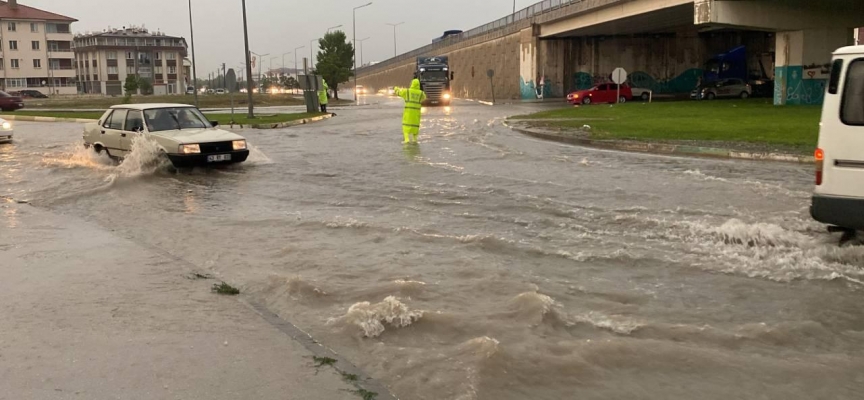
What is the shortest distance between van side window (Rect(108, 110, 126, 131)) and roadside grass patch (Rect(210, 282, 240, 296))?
10.3 m

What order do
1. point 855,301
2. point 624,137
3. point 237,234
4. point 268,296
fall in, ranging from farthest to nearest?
point 624,137, point 237,234, point 268,296, point 855,301

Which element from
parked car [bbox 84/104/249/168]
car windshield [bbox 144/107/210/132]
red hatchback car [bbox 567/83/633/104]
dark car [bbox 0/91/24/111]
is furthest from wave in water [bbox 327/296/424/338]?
dark car [bbox 0/91/24/111]

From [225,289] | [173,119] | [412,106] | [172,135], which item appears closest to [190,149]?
[172,135]

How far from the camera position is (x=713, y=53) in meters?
59.4

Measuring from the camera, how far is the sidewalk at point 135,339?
4.12 metres

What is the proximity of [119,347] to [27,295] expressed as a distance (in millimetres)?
1762

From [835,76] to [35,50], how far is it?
117 metres

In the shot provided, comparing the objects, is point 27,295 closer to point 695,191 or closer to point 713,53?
point 695,191

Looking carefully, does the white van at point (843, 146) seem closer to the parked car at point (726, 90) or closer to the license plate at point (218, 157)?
the license plate at point (218, 157)

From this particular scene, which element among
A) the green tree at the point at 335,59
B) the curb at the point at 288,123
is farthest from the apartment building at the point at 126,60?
the curb at the point at 288,123

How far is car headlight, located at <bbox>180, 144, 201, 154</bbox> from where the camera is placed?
13.9 m

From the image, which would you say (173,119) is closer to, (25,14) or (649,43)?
(649,43)

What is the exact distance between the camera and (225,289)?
614cm

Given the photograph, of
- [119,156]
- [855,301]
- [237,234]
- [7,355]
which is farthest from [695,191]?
[119,156]
